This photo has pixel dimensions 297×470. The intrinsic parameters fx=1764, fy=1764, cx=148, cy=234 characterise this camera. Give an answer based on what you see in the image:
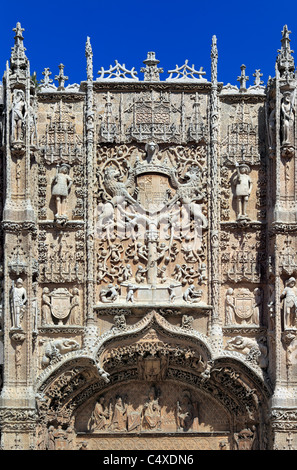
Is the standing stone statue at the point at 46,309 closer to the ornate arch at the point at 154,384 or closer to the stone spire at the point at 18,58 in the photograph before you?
the ornate arch at the point at 154,384

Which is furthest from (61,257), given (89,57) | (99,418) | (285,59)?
(285,59)

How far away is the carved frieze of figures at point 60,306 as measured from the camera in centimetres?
3050

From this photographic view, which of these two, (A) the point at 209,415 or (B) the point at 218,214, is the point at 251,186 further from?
(A) the point at 209,415

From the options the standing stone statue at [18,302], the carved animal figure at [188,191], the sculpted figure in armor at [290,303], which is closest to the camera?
the standing stone statue at [18,302]

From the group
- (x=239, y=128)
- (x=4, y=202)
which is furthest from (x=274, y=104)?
(x=4, y=202)

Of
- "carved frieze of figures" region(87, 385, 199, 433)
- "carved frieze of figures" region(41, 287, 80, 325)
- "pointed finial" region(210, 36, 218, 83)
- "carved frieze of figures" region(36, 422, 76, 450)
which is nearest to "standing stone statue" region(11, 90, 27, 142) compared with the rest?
"carved frieze of figures" region(41, 287, 80, 325)

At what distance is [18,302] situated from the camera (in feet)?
97.8

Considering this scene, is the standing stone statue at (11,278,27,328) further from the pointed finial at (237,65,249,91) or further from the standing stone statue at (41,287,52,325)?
the pointed finial at (237,65,249,91)

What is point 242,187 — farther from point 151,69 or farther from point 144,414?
point 144,414

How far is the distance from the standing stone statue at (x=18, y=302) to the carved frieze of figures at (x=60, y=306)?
2.25ft

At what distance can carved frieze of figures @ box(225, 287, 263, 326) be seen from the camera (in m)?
30.6

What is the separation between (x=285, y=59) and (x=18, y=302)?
20.5ft

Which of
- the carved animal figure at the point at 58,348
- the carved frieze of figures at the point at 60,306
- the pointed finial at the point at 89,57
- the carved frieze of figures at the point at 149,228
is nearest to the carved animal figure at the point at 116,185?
the carved frieze of figures at the point at 149,228
